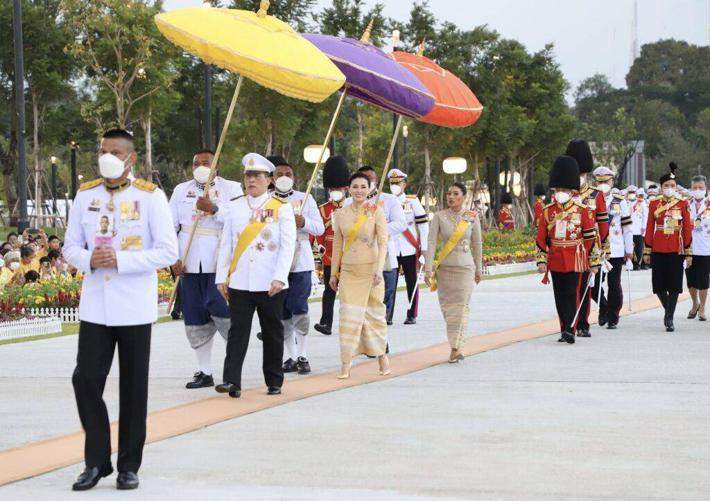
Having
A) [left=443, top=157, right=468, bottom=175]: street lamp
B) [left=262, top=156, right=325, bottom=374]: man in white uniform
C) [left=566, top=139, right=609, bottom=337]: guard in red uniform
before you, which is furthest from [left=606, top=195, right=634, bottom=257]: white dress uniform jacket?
[left=443, top=157, right=468, bottom=175]: street lamp

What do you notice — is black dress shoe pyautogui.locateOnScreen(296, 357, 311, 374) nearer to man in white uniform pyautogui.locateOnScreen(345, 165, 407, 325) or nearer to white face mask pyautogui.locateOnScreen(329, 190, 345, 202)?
man in white uniform pyautogui.locateOnScreen(345, 165, 407, 325)

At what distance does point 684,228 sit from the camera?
18.9 meters

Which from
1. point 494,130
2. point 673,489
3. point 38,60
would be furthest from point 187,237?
point 494,130

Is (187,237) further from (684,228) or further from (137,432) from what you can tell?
(684,228)

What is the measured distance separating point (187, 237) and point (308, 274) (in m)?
1.67

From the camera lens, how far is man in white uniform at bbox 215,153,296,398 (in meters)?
11.5

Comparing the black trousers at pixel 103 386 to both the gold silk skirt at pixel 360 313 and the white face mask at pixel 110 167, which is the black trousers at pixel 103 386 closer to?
the white face mask at pixel 110 167

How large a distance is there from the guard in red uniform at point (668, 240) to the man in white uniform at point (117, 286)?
461 inches

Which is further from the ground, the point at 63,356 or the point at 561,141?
the point at 561,141

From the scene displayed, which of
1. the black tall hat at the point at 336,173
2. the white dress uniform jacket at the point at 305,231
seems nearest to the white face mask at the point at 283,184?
the white dress uniform jacket at the point at 305,231

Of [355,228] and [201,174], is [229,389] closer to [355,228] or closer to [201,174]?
[201,174]

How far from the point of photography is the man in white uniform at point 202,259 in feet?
40.3

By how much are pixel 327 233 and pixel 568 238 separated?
10.5 feet

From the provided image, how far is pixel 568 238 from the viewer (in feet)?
54.5
